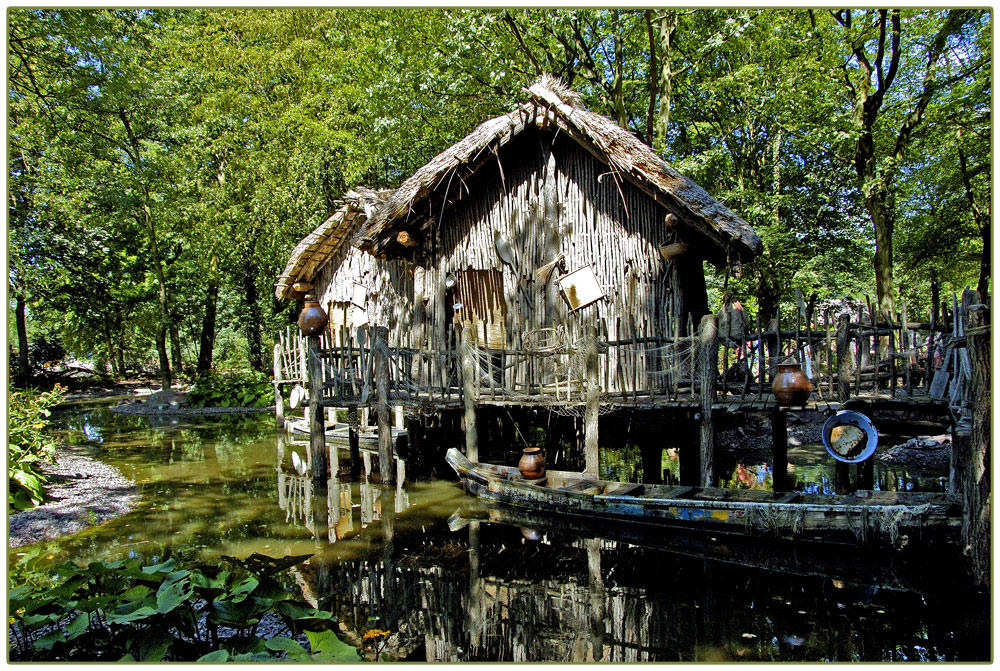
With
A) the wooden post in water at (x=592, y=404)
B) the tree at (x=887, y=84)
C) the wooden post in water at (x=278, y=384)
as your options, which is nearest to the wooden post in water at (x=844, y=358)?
the wooden post in water at (x=592, y=404)

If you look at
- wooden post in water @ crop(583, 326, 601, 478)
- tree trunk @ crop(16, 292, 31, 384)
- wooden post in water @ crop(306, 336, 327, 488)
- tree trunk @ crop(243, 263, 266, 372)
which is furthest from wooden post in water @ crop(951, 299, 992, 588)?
tree trunk @ crop(16, 292, 31, 384)

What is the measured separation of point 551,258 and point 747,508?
5821 mm

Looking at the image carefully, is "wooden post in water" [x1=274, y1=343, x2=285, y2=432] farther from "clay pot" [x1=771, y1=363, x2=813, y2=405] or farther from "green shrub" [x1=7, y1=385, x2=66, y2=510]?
"clay pot" [x1=771, y1=363, x2=813, y2=405]

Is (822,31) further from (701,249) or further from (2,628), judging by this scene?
(2,628)

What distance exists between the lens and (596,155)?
10445 millimetres

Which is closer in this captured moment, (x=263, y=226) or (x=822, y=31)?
(x=822, y=31)

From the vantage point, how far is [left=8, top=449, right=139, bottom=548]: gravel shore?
755 cm

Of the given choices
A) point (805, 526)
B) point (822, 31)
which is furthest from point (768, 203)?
point (805, 526)

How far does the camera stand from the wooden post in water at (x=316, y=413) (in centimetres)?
1063

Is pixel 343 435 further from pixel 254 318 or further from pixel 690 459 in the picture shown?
pixel 254 318

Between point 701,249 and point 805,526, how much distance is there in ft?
17.1

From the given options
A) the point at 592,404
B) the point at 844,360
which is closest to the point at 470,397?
the point at 592,404

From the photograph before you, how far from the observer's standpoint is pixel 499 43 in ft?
53.0

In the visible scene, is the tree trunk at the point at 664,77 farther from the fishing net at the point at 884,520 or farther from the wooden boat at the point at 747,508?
the fishing net at the point at 884,520
